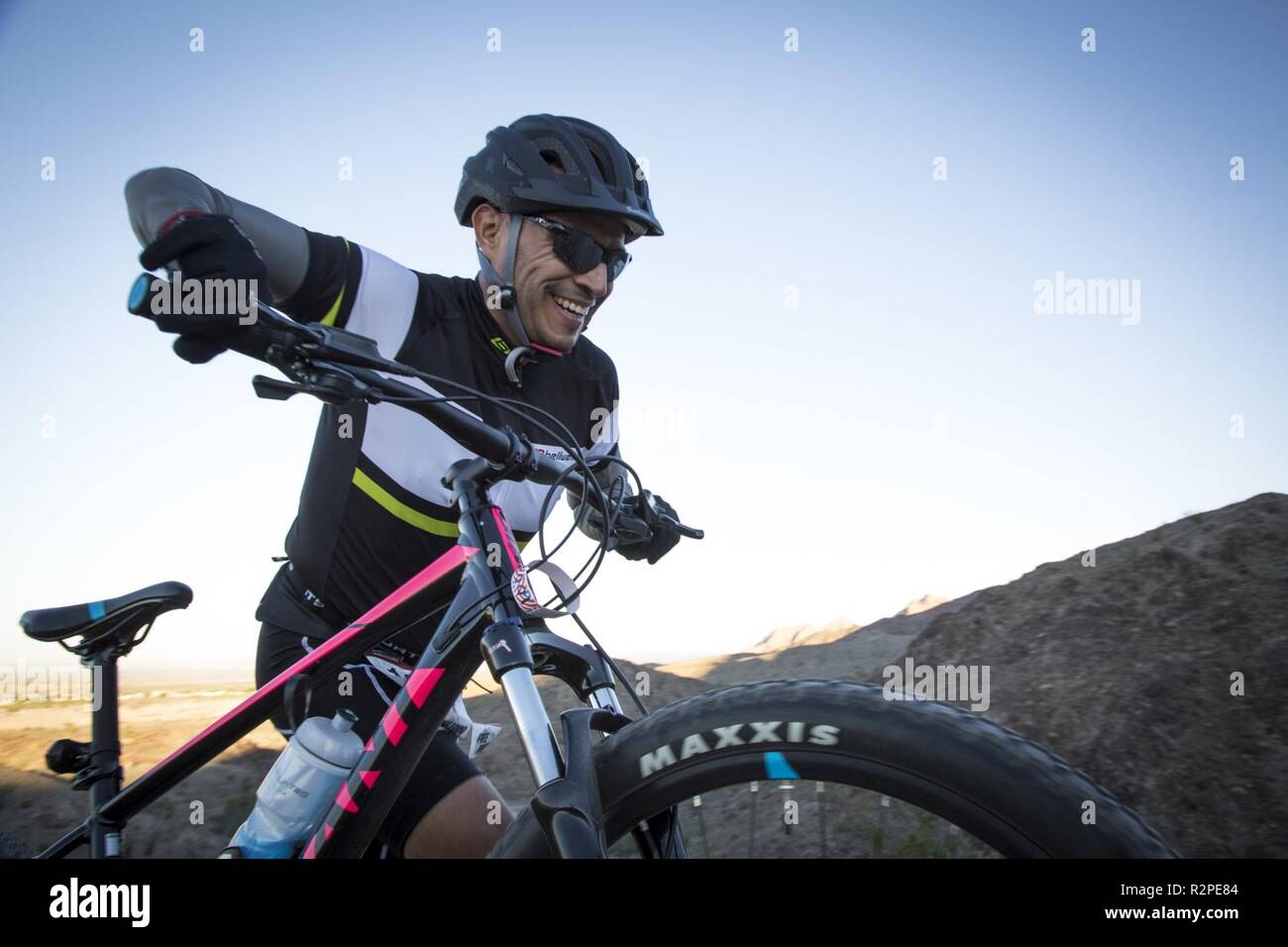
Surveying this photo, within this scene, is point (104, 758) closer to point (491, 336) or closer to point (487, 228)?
point (491, 336)

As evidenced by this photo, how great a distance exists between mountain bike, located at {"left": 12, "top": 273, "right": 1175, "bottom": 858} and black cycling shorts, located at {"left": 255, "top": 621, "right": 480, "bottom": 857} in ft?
0.22

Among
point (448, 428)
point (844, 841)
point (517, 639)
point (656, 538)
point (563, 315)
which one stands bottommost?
point (844, 841)

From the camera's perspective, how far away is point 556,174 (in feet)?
8.93

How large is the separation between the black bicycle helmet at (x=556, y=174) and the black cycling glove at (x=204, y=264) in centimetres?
114

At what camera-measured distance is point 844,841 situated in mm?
4344

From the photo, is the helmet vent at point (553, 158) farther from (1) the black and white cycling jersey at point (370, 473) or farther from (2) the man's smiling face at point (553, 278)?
(1) the black and white cycling jersey at point (370, 473)

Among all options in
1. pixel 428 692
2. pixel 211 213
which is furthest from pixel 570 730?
pixel 211 213

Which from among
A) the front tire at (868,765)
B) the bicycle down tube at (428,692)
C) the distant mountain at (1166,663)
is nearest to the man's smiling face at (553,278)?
the bicycle down tube at (428,692)

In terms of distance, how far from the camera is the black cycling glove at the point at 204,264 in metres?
1.61

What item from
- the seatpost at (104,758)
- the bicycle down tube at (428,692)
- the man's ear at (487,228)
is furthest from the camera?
the man's ear at (487,228)

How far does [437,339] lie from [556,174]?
0.70 meters
